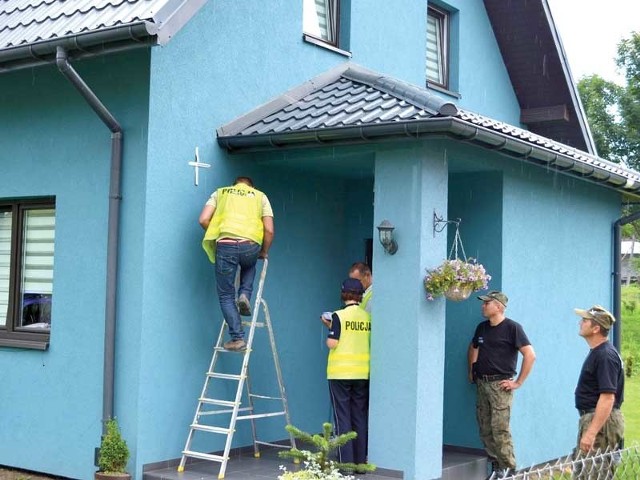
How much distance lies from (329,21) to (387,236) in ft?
13.0

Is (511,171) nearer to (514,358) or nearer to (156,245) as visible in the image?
(514,358)

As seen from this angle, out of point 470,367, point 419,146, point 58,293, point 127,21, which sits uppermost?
point 127,21

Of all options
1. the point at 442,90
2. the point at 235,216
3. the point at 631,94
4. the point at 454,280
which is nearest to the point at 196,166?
the point at 235,216

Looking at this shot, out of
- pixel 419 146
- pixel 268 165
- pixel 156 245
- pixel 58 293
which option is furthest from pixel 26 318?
pixel 419 146

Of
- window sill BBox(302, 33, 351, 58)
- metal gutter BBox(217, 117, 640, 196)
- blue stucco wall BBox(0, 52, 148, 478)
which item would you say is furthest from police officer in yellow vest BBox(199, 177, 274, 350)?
window sill BBox(302, 33, 351, 58)

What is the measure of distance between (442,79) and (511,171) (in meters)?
3.93

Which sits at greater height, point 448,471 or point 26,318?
point 26,318

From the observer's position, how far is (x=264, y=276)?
8586 mm

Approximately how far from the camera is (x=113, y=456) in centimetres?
776

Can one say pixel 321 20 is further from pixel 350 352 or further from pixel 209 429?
pixel 209 429

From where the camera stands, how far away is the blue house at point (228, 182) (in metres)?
8.01

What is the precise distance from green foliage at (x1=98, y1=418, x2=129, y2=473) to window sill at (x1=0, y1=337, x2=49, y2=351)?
53.7 inches

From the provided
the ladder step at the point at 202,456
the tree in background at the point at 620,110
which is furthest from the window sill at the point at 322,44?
the tree in background at the point at 620,110

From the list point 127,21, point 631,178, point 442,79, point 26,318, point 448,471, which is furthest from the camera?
point 442,79
